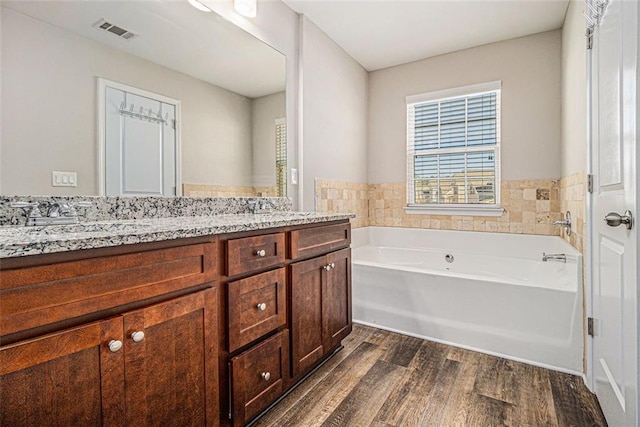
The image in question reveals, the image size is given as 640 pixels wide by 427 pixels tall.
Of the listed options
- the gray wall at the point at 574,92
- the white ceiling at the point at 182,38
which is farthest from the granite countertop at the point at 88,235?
the gray wall at the point at 574,92

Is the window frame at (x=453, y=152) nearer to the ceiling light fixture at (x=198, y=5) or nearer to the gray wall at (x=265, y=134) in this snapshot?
the gray wall at (x=265, y=134)

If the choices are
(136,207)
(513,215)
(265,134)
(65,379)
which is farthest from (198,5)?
(513,215)

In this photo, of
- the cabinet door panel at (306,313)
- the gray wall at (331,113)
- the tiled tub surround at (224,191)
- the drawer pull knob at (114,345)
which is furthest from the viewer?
the gray wall at (331,113)

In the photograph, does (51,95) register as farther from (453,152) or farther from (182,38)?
(453,152)

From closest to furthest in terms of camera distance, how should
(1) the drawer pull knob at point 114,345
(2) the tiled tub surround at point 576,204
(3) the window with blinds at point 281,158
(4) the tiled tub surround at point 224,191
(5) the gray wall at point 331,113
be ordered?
(1) the drawer pull knob at point 114,345
(4) the tiled tub surround at point 224,191
(2) the tiled tub surround at point 576,204
(3) the window with blinds at point 281,158
(5) the gray wall at point 331,113

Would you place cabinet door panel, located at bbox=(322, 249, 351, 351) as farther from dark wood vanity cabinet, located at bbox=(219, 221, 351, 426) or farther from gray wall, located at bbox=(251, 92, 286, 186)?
gray wall, located at bbox=(251, 92, 286, 186)

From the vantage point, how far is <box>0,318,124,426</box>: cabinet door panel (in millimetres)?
742

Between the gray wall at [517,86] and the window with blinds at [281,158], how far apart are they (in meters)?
1.64

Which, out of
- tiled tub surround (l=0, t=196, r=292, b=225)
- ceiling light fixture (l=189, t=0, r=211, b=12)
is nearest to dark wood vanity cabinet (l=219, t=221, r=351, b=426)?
tiled tub surround (l=0, t=196, r=292, b=225)

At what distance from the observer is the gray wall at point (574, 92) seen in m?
1.96

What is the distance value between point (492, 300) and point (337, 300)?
103 centimetres

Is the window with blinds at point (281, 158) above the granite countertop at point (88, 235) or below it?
above

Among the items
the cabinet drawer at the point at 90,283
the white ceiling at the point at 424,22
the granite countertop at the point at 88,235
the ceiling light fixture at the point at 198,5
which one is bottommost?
the cabinet drawer at the point at 90,283

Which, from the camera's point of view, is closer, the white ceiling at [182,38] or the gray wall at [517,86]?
the white ceiling at [182,38]
